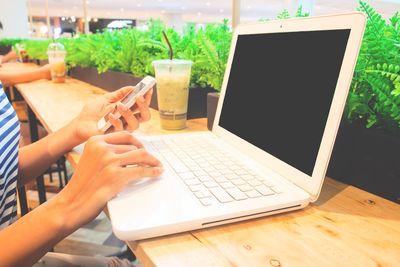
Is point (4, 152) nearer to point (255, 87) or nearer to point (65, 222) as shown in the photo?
point (65, 222)

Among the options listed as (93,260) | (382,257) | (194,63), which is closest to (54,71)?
(194,63)

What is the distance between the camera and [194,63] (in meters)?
1.02

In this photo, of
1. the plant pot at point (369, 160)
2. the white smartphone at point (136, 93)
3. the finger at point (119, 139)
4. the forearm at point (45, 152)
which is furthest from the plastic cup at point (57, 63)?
the plant pot at point (369, 160)

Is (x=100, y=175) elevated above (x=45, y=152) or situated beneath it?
elevated above

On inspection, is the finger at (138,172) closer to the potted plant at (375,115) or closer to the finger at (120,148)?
the finger at (120,148)

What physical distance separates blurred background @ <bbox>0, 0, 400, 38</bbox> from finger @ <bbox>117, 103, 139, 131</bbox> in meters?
0.45

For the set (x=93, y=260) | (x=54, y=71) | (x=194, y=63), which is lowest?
(x=93, y=260)

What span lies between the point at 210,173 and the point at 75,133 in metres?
0.43

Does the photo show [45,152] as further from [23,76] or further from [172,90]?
[23,76]

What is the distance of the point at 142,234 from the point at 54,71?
6.39 feet

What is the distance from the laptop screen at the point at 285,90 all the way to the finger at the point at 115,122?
25 centimetres

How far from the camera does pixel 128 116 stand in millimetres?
780

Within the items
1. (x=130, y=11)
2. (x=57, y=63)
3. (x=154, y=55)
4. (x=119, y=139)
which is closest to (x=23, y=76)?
(x=57, y=63)

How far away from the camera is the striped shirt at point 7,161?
72 centimetres
